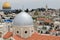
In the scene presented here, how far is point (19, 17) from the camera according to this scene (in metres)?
20.7

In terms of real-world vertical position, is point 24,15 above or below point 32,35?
above

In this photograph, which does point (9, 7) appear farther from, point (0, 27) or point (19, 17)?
point (19, 17)

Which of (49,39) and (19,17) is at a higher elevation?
(19,17)

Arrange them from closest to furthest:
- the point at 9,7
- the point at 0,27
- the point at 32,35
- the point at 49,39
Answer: the point at 49,39 < the point at 32,35 < the point at 0,27 < the point at 9,7

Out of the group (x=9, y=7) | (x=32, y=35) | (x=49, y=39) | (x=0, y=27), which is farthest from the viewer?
(x=9, y=7)

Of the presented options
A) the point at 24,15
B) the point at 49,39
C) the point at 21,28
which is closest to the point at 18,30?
the point at 21,28

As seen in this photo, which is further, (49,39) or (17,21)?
(17,21)

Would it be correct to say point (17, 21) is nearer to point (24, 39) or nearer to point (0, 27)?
point (24, 39)

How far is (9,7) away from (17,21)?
3497cm

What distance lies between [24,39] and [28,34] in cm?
66

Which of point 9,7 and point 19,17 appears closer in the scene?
point 19,17

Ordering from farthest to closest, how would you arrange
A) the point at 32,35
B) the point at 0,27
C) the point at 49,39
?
the point at 0,27 → the point at 32,35 → the point at 49,39

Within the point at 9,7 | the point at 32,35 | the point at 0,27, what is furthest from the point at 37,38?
the point at 9,7

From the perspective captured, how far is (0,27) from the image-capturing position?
989 inches
